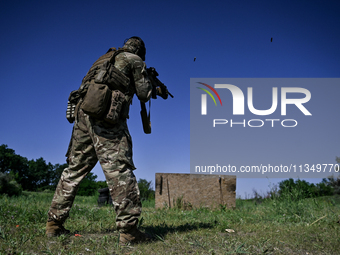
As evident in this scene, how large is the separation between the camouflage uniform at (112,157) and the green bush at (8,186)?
22.4ft

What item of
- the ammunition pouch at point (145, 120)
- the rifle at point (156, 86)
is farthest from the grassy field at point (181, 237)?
the rifle at point (156, 86)

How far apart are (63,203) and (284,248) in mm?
2350

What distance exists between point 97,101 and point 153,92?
1032 millimetres

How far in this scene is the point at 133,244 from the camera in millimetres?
2621

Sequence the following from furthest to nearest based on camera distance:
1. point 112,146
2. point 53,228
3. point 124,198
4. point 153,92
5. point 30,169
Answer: point 30,169 → point 153,92 → point 53,228 → point 112,146 → point 124,198

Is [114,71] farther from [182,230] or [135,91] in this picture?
[182,230]

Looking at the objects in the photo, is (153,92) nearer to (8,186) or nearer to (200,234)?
(200,234)

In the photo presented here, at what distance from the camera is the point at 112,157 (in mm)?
2656

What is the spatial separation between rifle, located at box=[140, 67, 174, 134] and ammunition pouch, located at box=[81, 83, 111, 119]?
0.62 m

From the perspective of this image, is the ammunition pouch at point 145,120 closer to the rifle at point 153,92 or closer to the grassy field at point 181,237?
the rifle at point 153,92

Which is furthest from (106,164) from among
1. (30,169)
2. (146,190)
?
(30,169)

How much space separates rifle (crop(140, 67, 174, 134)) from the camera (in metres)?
3.31

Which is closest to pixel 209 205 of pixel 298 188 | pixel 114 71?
pixel 298 188

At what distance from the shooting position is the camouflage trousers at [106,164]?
2592 mm
